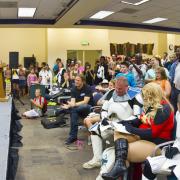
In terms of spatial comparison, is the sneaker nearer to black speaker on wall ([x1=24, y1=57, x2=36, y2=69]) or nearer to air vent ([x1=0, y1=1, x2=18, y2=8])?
air vent ([x1=0, y1=1, x2=18, y2=8])

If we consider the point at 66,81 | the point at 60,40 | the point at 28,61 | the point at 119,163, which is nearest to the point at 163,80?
the point at 119,163

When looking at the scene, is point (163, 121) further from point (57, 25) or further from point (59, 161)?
point (57, 25)

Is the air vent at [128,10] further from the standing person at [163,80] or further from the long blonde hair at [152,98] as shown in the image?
the long blonde hair at [152,98]

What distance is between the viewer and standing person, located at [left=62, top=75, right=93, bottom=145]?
5.85m

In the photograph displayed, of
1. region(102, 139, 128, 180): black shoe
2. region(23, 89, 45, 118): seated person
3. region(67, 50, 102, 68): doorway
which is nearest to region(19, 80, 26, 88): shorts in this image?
region(67, 50, 102, 68): doorway

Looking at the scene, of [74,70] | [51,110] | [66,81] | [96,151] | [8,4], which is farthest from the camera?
[74,70]

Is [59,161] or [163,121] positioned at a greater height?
[163,121]

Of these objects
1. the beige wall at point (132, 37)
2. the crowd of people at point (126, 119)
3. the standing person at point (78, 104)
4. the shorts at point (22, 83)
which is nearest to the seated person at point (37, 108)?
the crowd of people at point (126, 119)

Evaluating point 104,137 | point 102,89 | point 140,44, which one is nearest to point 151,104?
point 104,137

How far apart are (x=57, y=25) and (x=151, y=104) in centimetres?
1013

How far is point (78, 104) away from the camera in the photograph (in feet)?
19.7

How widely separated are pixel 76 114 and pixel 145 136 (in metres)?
2.61

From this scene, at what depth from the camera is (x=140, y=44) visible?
59.0ft

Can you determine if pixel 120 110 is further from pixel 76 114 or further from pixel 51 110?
pixel 51 110
